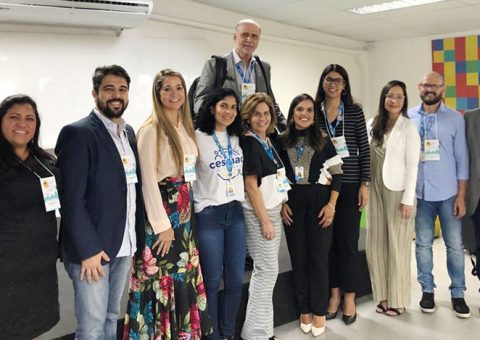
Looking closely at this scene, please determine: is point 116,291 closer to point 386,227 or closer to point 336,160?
point 336,160

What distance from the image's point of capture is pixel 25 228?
154 cm

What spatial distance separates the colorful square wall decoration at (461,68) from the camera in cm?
662

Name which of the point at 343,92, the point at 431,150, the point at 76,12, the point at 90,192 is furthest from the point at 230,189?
the point at 76,12

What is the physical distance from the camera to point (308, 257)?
103 inches

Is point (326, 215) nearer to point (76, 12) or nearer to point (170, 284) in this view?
point (170, 284)

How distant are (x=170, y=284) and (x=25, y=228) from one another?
71 centimetres

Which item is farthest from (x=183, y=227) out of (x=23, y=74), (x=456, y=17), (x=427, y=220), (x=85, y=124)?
(x=456, y=17)

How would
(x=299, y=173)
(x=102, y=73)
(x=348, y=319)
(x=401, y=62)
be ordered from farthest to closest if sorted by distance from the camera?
1. (x=401, y=62)
2. (x=348, y=319)
3. (x=299, y=173)
4. (x=102, y=73)

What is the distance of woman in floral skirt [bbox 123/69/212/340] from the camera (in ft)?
6.33

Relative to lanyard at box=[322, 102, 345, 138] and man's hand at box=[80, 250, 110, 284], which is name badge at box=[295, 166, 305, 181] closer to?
lanyard at box=[322, 102, 345, 138]

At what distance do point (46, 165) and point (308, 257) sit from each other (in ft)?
5.25

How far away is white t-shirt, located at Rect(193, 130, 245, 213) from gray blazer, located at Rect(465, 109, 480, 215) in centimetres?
174

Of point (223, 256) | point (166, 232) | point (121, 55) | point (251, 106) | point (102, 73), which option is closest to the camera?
point (102, 73)

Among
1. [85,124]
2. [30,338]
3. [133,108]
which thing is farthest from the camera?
[133,108]
